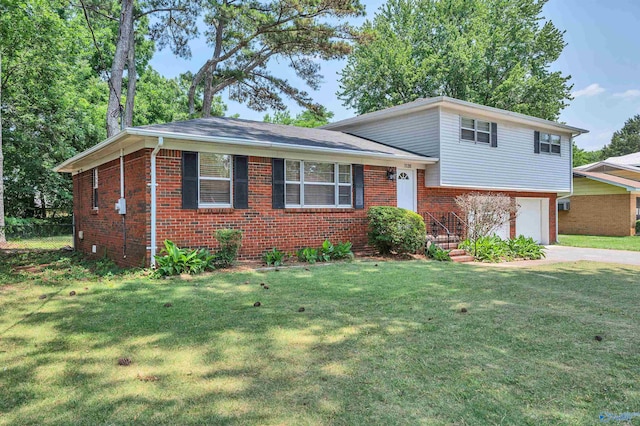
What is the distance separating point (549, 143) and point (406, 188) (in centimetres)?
768

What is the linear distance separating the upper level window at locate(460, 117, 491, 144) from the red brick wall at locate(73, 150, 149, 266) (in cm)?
990

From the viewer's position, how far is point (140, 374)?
10.3ft

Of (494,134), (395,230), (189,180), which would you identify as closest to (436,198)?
(494,134)

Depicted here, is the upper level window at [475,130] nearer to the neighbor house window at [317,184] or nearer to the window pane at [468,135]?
the window pane at [468,135]

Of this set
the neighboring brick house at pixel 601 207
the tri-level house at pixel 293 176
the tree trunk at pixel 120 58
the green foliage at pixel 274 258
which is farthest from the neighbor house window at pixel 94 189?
the neighboring brick house at pixel 601 207

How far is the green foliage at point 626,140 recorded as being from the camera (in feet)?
186

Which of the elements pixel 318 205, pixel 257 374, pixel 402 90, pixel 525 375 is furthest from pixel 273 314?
pixel 402 90

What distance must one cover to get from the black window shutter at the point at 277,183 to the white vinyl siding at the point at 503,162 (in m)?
5.53

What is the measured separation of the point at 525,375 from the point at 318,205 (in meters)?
7.97

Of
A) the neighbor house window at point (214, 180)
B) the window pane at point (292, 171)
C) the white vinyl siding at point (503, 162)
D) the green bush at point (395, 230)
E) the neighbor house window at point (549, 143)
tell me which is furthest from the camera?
the neighbor house window at point (549, 143)

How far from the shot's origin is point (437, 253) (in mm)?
10859

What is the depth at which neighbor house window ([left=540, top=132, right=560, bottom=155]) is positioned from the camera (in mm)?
16359

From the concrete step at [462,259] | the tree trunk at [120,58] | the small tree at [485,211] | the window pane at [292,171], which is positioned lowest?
the concrete step at [462,259]

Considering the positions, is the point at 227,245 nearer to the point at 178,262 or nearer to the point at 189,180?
the point at 178,262
